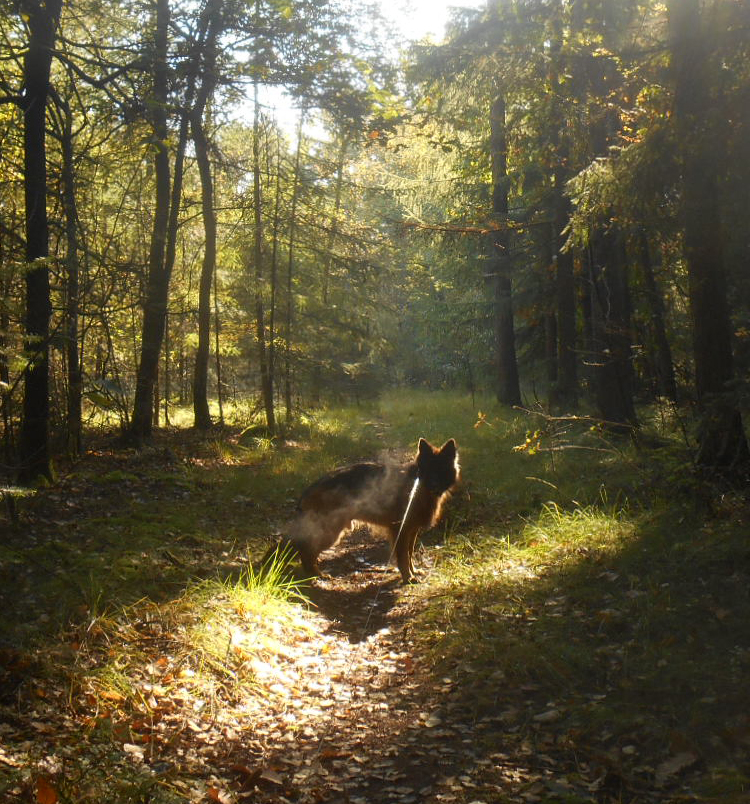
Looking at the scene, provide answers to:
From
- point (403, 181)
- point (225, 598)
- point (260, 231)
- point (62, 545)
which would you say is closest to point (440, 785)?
point (225, 598)

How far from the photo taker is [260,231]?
17.7 meters

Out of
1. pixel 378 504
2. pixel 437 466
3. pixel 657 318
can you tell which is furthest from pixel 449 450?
pixel 657 318

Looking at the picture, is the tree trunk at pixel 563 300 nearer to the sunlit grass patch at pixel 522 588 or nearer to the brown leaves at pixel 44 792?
the sunlit grass patch at pixel 522 588

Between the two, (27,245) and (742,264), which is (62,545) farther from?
(742,264)

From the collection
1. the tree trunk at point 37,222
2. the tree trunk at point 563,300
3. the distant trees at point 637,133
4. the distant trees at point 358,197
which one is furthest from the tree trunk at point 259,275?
the tree trunk at point 37,222

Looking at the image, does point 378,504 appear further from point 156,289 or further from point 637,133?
point 156,289

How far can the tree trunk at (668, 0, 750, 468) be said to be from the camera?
7297mm

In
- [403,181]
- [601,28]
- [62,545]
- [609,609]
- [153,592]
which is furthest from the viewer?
[403,181]

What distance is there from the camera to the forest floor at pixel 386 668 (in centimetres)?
375

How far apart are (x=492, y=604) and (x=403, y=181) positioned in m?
18.4

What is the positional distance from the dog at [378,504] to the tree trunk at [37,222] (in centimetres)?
373

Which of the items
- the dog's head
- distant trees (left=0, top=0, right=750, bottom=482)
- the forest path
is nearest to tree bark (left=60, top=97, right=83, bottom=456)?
distant trees (left=0, top=0, right=750, bottom=482)

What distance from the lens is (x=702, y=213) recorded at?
7449 millimetres

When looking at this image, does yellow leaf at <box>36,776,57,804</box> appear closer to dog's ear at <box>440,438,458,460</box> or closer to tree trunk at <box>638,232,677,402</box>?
dog's ear at <box>440,438,458,460</box>
